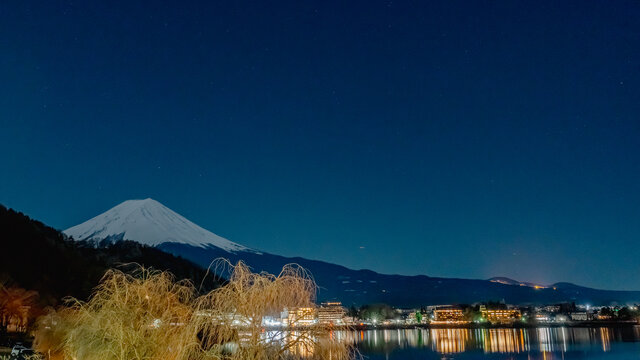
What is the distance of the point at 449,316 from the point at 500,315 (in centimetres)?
1446

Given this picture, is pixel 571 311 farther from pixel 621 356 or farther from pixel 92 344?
pixel 92 344

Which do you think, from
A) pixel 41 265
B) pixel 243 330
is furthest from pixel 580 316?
pixel 243 330

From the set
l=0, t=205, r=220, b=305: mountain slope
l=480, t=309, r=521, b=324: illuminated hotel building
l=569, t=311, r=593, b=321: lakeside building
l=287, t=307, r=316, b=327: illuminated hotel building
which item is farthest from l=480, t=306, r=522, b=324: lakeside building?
l=287, t=307, r=316, b=327: illuminated hotel building

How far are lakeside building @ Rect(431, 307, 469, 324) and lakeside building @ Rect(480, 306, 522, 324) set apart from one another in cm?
583

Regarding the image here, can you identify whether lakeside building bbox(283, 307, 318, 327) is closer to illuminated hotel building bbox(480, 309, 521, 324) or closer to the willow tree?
the willow tree

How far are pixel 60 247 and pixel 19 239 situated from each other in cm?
468

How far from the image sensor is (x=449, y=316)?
169 metres

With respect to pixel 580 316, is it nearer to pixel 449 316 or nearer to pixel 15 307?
pixel 449 316

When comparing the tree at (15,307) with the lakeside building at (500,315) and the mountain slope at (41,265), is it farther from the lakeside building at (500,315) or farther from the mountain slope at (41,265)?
the lakeside building at (500,315)

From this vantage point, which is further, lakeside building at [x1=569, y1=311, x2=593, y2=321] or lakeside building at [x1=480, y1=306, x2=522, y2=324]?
lakeside building at [x1=569, y1=311, x2=593, y2=321]

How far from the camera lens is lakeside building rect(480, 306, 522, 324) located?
157 metres

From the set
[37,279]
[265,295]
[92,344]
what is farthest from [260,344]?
[37,279]

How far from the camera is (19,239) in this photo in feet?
184

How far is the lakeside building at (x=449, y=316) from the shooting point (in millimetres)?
165750
